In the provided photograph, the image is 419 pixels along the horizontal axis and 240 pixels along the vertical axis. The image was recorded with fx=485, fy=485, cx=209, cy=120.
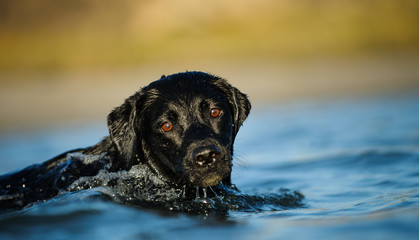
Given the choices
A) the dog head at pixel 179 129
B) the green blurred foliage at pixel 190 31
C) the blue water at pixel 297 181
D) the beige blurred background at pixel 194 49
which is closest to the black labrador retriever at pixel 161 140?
the dog head at pixel 179 129

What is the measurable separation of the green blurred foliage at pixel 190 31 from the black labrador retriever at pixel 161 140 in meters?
18.1

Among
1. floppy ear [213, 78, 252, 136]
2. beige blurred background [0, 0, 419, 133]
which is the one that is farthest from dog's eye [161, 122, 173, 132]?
beige blurred background [0, 0, 419, 133]

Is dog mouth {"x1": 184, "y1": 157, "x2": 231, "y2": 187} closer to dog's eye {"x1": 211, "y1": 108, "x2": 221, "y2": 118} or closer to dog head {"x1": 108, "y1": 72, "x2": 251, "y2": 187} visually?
dog head {"x1": 108, "y1": 72, "x2": 251, "y2": 187}

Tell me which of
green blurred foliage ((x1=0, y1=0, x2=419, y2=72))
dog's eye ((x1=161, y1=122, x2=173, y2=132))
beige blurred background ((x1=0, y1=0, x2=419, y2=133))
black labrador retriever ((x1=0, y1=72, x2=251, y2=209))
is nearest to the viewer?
black labrador retriever ((x1=0, y1=72, x2=251, y2=209))

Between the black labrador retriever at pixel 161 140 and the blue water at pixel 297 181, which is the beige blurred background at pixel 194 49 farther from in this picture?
the black labrador retriever at pixel 161 140

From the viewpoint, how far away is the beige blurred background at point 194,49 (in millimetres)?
16562

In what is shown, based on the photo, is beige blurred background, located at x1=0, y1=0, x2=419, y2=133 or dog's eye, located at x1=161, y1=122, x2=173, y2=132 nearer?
dog's eye, located at x1=161, y1=122, x2=173, y2=132

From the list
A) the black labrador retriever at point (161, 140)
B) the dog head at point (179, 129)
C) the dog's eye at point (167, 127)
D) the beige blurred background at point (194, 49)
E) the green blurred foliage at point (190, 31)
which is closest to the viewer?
the dog head at point (179, 129)

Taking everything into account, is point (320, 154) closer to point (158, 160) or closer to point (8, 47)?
point (158, 160)

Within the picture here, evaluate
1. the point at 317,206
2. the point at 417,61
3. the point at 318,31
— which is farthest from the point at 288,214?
the point at 318,31

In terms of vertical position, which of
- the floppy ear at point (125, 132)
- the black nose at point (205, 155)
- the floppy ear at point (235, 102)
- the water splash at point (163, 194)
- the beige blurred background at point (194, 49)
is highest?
the beige blurred background at point (194, 49)

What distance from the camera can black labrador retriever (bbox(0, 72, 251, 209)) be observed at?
445 centimetres

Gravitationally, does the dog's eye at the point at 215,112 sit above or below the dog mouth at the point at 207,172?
Answer: above

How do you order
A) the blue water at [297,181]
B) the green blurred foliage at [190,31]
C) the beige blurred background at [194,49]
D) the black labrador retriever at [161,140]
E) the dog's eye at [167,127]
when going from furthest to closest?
1. the green blurred foliage at [190,31]
2. the beige blurred background at [194,49]
3. the dog's eye at [167,127]
4. the black labrador retriever at [161,140]
5. the blue water at [297,181]
